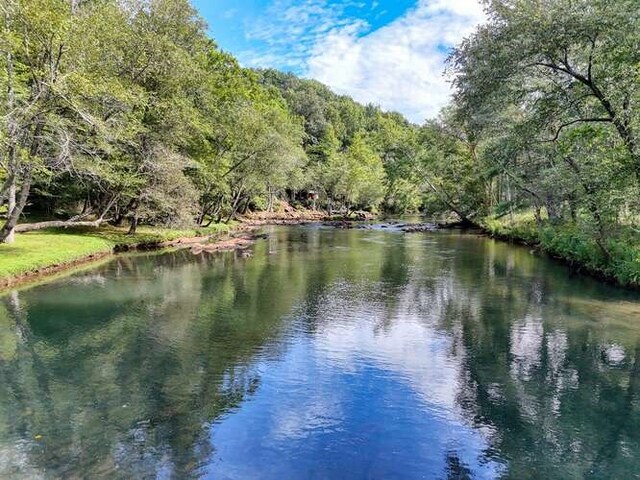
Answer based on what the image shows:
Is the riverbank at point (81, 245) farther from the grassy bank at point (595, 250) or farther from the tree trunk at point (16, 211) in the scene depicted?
the grassy bank at point (595, 250)

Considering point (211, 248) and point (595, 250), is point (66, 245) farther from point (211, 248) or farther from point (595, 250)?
point (595, 250)

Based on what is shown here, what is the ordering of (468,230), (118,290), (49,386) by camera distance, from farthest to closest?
→ 1. (468,230)
2. (118,290)
3. (49,386)

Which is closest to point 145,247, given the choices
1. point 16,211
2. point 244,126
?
point 16,211

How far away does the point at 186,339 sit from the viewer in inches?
624

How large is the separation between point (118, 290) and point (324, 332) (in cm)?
1157

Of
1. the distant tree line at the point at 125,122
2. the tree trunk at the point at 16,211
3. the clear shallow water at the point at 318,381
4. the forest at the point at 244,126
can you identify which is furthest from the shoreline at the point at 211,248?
the tree trunk at the point at 16,211

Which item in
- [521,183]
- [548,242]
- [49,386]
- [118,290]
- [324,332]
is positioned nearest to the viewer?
[49,386]

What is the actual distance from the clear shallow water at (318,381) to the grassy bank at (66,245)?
1.97m

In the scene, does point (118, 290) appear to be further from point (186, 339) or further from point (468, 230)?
point (468, 230)

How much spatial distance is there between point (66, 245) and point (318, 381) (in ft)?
79.8

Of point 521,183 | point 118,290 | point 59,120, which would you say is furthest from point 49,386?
point 521,183

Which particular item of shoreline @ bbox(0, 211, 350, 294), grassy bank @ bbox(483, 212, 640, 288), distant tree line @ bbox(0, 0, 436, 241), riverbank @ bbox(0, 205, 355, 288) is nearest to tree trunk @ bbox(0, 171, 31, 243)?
distant tree line @ bbox(0, 0, 436, 241)

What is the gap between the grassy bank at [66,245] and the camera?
79.3 feet

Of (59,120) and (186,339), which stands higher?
(59,120)
